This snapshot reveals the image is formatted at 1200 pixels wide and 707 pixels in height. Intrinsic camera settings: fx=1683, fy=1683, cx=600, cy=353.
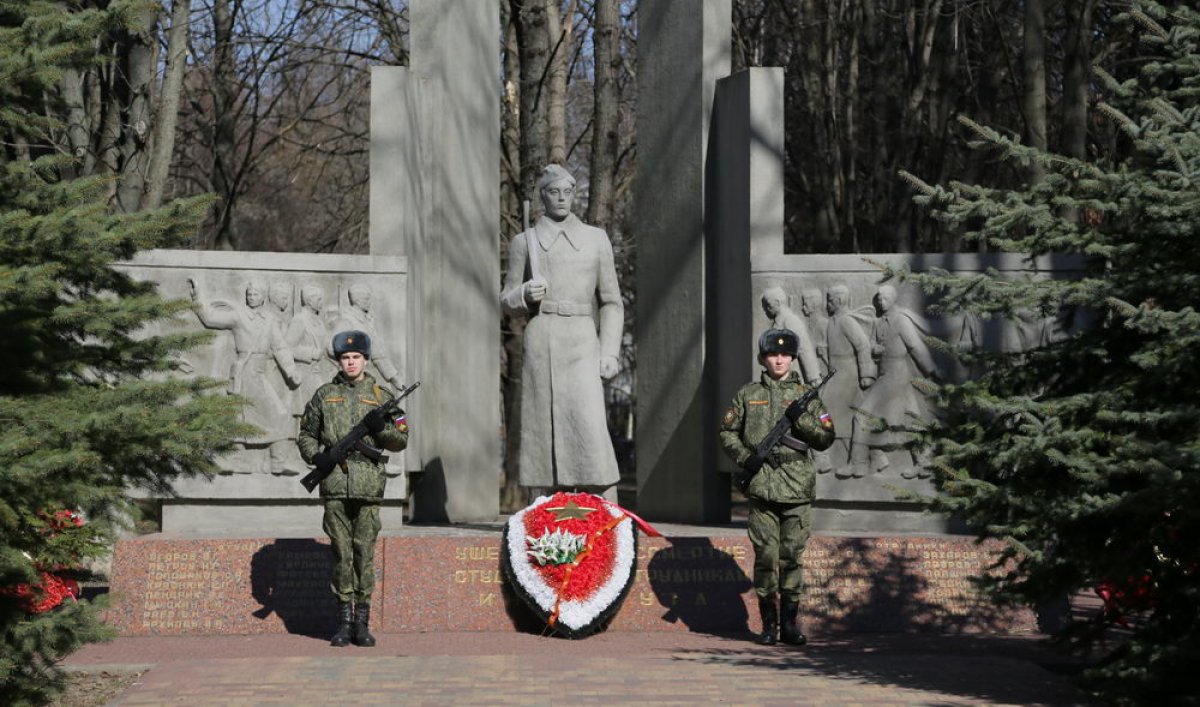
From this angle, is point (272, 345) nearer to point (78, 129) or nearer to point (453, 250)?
point (453, 250)

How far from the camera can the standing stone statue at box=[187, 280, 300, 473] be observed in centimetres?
1346

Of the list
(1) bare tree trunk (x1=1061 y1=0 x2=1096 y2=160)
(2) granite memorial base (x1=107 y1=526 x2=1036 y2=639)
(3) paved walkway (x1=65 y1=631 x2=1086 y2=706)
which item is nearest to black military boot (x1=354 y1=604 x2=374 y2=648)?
(3) paved walkway (x1=65 y1=631 x2=1086 y2=706)

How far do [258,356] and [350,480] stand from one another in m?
3.67

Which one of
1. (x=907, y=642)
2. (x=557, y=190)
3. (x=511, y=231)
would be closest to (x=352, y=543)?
(x=557, y=190)

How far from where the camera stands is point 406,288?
1384 centimetres

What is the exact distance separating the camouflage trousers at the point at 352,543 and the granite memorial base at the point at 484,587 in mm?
709

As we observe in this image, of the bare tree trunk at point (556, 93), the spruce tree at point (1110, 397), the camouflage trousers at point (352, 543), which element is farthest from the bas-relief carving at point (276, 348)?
the spruce tree at point (1110, 397)

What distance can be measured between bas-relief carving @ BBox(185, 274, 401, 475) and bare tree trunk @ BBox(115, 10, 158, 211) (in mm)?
3246

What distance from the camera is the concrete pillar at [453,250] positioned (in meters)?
14.6

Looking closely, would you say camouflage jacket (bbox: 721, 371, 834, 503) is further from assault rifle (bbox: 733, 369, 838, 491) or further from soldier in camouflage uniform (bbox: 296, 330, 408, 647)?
soldier in camouflage uniform (bbox: 296, 330, 408, 647)

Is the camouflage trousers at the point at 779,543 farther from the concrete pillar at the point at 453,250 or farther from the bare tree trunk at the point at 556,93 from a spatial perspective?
the bare tree trunk at the point at 556,93

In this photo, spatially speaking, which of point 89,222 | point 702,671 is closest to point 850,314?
point 702,671

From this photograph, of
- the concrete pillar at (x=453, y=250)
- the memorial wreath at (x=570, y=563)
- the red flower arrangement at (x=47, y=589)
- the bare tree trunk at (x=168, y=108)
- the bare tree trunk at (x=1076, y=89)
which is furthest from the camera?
the bare tree trunk at (x=1076, y=89)

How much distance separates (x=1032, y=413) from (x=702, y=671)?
2523mm
